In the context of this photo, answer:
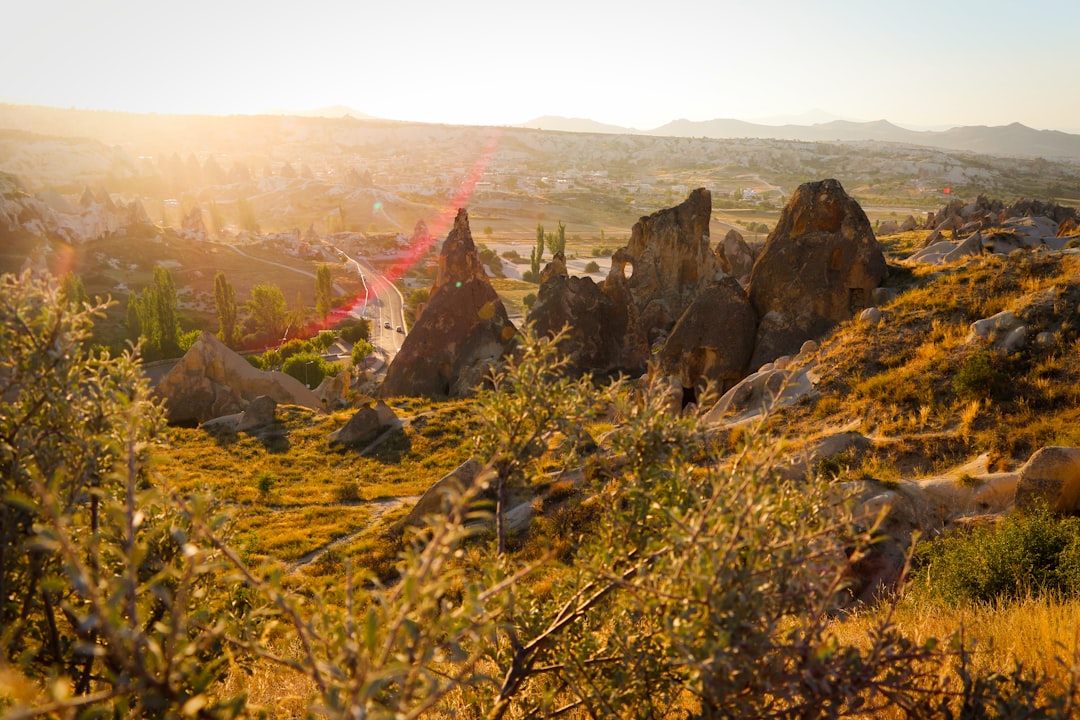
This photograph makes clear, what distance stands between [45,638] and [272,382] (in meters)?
35.6

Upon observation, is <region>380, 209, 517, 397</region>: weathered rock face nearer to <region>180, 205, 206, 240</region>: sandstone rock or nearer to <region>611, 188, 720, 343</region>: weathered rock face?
<region>611, 188, 720, 343</region>: weathered rock face

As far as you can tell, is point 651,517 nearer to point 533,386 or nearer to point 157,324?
point 533,386

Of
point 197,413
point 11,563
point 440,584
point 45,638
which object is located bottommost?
point 197,413

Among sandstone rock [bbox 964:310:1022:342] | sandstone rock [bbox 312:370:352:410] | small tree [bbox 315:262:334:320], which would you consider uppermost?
sandstone rock [bbox 964:310:1022:342]

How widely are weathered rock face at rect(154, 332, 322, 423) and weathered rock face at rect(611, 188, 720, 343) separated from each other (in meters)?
21.5

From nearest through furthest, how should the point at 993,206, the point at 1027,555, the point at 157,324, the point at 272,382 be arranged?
the point at 1027,555, the point at 272,382, the point at 157,324, the point at 993,206

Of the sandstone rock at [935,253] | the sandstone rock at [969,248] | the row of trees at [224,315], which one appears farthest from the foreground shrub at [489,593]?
the row of trees at [224,315]

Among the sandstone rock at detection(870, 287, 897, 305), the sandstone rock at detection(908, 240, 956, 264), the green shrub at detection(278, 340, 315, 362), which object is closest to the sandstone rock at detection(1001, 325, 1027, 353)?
the sandstone rock at detection(870, 287, 897, 305)

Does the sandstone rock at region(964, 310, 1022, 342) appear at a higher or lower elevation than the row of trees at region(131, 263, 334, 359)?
higher

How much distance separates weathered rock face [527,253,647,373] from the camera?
1368 inches

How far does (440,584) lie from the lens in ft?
7.31

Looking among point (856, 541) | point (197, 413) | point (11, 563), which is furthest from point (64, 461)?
point (197, 413)

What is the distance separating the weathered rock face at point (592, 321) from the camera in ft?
114

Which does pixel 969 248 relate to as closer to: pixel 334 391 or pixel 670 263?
pixel 670 263
